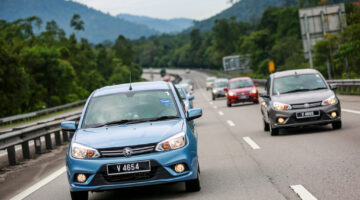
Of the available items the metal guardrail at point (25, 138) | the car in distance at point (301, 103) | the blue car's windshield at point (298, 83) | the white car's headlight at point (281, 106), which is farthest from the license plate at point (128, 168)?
the blue car's windshield at point (298, 83)

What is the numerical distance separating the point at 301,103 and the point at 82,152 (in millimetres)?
7396

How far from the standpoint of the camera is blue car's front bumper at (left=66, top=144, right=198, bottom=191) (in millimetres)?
6715

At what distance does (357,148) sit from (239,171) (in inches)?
101

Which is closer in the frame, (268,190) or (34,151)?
(268,190)

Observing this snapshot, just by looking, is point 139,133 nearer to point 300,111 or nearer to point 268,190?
point 268,190

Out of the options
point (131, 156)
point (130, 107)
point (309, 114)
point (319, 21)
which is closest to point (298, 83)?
point (309, 114)

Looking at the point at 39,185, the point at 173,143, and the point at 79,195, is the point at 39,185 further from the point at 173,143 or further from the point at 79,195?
the point at 173,143

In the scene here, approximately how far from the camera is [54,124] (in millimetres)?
15844

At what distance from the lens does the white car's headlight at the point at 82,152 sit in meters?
6.80

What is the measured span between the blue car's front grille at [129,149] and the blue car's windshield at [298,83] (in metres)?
→ 7.83

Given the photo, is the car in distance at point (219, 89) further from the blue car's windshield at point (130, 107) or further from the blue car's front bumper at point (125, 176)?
the blue car's front bumper at point (125, 176)

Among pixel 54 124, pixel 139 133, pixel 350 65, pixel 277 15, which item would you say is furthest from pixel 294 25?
pixel 139 133

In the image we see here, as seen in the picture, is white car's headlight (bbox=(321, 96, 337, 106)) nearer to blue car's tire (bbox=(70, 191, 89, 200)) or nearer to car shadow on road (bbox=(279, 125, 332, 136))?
car shadow on road (bbox=(279, 125, 332, 136))

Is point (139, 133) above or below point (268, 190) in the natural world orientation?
above
